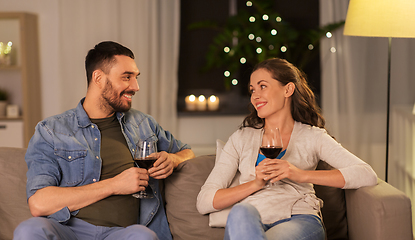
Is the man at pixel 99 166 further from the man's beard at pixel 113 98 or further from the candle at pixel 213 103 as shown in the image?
the candle at pixel 213 103

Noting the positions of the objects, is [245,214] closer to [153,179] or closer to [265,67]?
[153,179]

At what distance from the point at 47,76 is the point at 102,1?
3.06ft

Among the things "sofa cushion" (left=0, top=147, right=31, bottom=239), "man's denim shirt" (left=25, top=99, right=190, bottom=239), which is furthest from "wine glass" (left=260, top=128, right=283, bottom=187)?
"sofa cushion" (left=0, top=147, right=31, bottom=239)

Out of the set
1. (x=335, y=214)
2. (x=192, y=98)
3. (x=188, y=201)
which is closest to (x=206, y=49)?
(x=192, y=98)

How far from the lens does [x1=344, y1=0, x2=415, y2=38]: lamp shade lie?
2.12 metres

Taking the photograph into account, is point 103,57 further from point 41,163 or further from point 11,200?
point 11,200

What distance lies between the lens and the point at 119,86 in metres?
1.85

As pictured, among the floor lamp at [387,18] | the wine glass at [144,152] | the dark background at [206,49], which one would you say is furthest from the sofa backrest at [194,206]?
the dark background at [206,49]

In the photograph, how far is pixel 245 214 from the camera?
135 cm

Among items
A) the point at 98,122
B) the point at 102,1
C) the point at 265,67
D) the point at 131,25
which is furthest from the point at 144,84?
the point at 265,67

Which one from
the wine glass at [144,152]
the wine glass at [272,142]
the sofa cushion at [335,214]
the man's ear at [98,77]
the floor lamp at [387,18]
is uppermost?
the floor lamp at [387,18]

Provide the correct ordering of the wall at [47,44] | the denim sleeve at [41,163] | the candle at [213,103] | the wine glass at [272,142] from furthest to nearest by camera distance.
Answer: the wall at [47,44]
the candle at [213,103]
the denim sleeve at [41,163]
the wine glass at [272,142]

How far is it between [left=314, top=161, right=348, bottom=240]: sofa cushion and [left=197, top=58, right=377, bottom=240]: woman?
0.16m

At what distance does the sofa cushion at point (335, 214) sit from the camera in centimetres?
180
